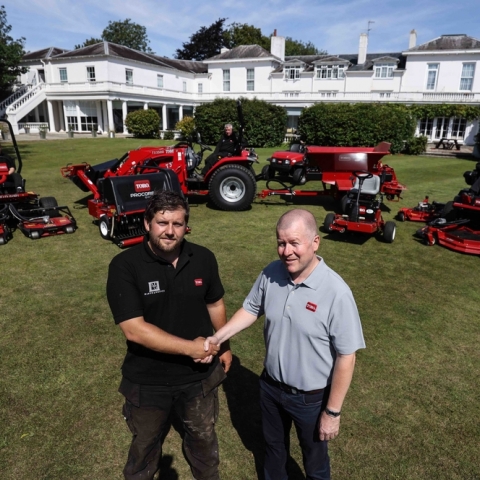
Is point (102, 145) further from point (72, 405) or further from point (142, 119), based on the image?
point (72, 405)

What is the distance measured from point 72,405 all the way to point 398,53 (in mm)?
39617

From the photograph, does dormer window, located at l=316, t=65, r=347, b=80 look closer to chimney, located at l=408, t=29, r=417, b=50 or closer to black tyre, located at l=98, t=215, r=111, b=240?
chimney, located at l=408, t=29, r=417, b=50

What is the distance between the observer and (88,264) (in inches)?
231

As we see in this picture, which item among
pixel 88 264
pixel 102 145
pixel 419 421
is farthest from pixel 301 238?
pixel 102 145

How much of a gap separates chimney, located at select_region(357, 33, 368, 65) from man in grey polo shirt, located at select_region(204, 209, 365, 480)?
122 ft

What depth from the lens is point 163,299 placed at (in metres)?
2.13

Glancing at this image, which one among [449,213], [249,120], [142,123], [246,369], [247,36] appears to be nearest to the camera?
[246,369]

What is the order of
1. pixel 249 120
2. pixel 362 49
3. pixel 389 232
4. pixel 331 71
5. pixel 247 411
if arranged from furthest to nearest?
pixel 331 71 < pixel 362 49 < pixel 249 120 < pixel 389 232 < pixel 247 411

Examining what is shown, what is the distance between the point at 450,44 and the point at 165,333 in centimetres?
3805

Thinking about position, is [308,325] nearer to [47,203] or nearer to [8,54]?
Answer: [47,203]

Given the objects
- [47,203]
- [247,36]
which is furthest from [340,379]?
[247,36]

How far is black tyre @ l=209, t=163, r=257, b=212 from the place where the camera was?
870 cm

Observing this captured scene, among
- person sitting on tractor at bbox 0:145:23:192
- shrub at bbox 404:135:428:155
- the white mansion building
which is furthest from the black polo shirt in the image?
the white mansion building

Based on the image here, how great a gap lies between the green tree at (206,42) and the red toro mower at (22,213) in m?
52.9
